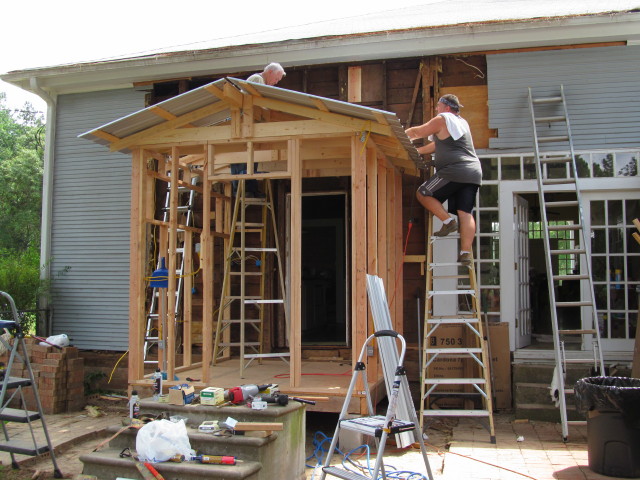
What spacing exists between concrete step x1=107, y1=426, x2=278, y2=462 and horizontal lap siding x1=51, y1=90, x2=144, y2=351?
405 centimetres

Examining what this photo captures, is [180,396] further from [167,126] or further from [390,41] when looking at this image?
[390,41]

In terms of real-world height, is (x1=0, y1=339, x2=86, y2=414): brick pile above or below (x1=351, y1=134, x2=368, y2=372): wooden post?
below

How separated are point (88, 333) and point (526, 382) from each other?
19.4 ft

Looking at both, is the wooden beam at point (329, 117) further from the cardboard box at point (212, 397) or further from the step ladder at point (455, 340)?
the cardboard box at point (212, 397)

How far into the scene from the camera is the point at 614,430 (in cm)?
432

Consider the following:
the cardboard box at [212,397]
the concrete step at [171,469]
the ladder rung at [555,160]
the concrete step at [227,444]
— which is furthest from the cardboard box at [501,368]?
the concrete step at [171,469]

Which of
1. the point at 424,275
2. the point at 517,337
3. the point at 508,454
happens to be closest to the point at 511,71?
the point at 424,275

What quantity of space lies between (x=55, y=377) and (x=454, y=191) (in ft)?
16.7

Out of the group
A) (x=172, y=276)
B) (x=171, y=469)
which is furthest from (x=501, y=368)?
(x=171, y=469)

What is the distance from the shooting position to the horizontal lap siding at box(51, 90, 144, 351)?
26.3 feet

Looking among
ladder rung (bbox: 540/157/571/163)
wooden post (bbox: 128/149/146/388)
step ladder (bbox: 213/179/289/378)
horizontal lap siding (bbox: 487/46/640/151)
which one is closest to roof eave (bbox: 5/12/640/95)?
horizontal lap siding (bbox: 487/46/640/151)

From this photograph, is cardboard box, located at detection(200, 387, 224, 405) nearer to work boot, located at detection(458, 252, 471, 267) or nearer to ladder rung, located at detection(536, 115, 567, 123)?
work boot, located at detection(458, 252, 471, 267)

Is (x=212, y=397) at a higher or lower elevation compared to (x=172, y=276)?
lower

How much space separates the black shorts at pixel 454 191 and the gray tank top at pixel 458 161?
0.08 m
